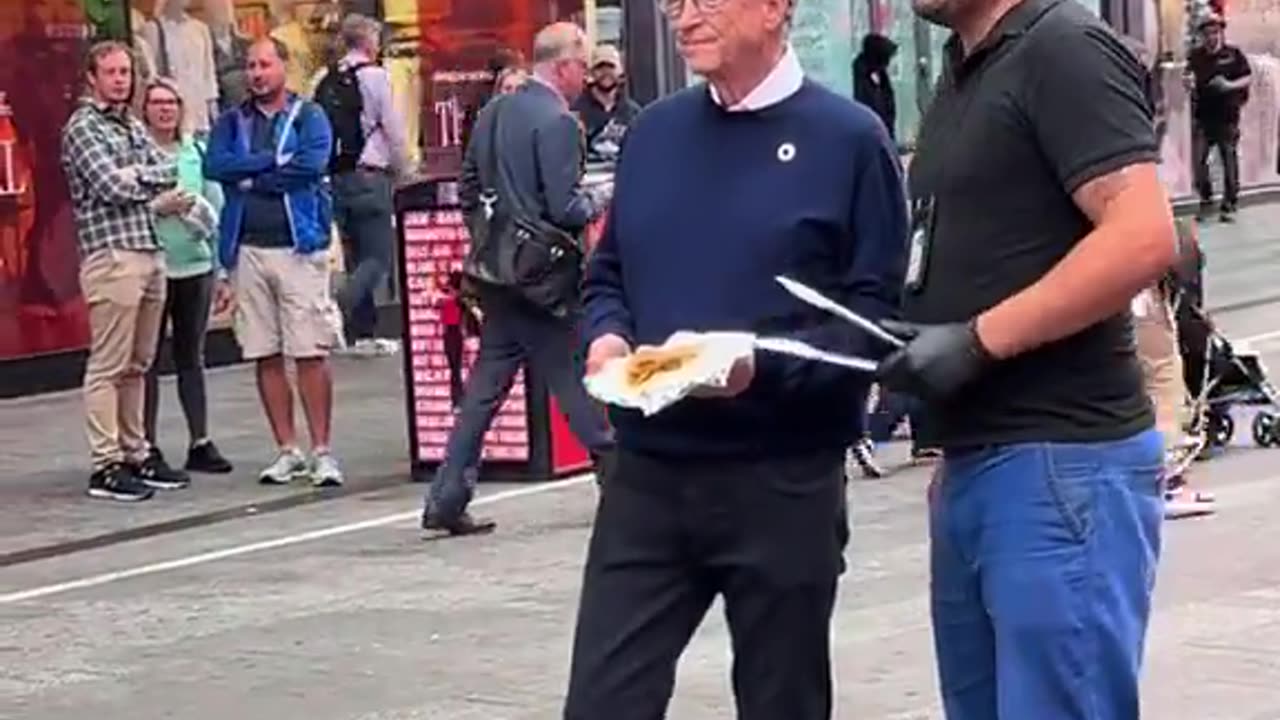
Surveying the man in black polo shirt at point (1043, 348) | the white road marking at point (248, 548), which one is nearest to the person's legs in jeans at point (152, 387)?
the white road marking at point (248, 548)

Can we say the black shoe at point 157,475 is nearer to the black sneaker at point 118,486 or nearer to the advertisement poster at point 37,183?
the black sneaker at point 118,486

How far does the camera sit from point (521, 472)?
11.4 m

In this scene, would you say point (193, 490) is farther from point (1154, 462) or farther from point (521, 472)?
point (1154, 462)

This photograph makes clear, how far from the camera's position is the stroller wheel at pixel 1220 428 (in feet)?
38.0

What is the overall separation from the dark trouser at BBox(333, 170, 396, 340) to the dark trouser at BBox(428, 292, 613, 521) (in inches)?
238

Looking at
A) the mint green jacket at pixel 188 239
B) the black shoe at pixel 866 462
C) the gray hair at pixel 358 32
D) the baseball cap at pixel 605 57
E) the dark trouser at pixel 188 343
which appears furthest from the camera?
the baseball cap at pixel 605 57

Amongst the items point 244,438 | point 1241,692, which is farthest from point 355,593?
point 244,438

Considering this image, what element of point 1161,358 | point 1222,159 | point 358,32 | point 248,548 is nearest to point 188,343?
point 248,548

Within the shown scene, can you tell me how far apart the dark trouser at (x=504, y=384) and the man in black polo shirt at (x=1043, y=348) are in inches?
226

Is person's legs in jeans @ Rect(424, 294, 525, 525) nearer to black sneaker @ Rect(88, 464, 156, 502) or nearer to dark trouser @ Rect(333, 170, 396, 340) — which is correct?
black sneaker @ Rect(88, 464, 156, 502)

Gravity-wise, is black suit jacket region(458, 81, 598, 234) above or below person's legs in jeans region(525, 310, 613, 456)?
above

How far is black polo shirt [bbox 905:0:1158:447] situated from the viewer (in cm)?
379

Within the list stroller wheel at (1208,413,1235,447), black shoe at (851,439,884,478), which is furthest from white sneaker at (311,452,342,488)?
stroller wheel at (1208,413,1235,447)

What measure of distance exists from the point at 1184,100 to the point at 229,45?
40.9 feet
